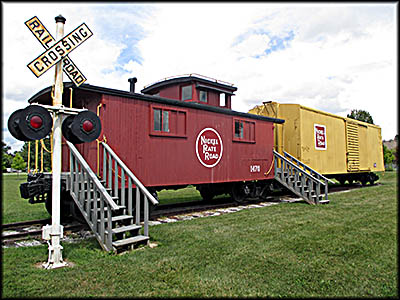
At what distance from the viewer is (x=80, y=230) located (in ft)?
22.9

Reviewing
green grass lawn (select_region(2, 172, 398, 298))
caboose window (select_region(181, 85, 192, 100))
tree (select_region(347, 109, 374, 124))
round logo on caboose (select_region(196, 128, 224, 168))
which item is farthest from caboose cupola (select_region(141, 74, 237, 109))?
tree (select_region(347, 109, 374, 124))

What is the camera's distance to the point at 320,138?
47.7 feet

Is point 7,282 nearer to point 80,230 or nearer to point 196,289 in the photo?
point 196,289

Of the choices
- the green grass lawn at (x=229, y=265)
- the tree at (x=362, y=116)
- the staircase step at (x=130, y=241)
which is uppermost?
the tree at (x=362, y=116)

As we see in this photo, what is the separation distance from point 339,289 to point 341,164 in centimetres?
1361

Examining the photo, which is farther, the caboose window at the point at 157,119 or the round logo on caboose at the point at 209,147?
the round logo on caboose at the point at 209,147

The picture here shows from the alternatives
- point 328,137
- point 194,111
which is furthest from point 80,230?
point 328,137

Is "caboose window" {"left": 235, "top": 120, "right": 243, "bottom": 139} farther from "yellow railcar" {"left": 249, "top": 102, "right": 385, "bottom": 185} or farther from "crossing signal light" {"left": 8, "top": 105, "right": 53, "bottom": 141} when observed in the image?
"crossing signal light" {"left": 8, "top": 105, "right": 53, "bottom": 141}

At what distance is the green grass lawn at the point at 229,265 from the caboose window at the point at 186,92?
7.13 metres

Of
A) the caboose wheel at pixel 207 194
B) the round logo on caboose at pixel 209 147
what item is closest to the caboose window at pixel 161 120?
the round logo on caboose at pixel 209 147

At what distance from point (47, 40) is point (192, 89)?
27.5 ft

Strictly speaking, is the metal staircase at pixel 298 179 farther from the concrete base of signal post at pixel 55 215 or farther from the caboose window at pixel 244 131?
the concrete base of signal post at pixel 55 215

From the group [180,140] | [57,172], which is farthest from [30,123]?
[180,140]

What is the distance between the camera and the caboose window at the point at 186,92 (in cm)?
1295
